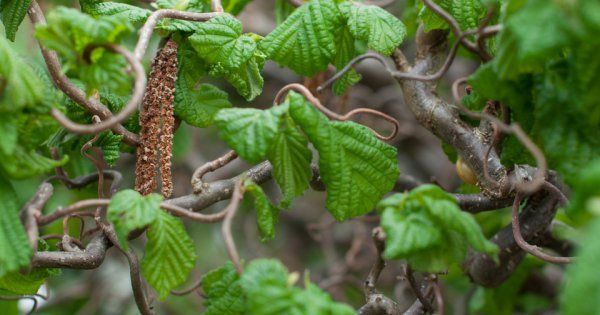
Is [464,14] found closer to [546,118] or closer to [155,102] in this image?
[546,118]

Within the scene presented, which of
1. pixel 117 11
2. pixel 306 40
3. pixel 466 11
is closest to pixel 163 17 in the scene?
pixel 117 11

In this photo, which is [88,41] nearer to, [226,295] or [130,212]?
[130,212]

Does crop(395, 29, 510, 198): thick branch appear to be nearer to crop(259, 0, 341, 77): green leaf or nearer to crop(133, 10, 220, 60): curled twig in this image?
crop(259, 0, 341, 77): green leaf

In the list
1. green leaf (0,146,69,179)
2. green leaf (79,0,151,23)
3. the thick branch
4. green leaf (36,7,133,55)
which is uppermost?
green leaf (36,7,133,55)

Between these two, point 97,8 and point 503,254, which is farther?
point 503,254

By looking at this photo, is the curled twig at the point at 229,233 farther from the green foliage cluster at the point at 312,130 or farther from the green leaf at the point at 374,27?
the green leaf at the point at 374,27

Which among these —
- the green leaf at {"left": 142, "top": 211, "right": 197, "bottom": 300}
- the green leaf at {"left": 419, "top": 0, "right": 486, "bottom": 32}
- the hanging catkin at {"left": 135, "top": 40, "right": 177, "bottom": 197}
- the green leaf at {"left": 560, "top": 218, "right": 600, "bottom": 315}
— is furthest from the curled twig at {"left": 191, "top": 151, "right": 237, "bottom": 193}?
the green leaf at {"left": 560, "top": 218, "right": 600, "bottom": 315}

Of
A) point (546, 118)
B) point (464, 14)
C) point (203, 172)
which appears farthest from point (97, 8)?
point (546, 118)
